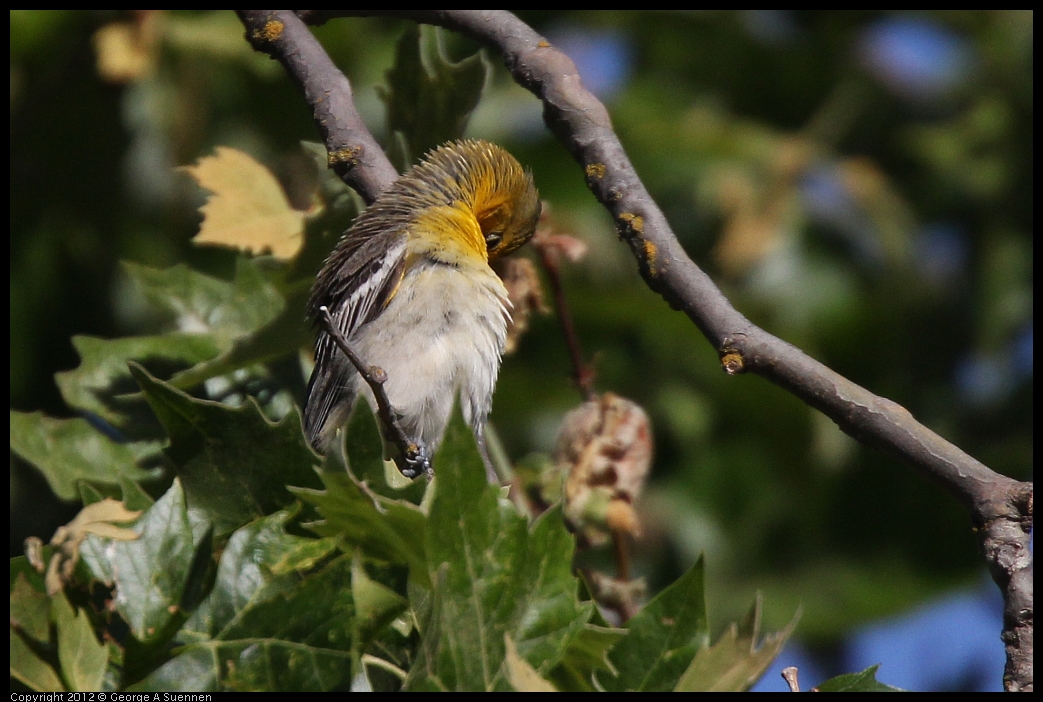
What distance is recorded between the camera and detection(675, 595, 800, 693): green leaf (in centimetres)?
185

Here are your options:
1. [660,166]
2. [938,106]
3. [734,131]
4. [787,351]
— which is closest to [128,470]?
[787,351]

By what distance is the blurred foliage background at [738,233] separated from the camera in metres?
6.27

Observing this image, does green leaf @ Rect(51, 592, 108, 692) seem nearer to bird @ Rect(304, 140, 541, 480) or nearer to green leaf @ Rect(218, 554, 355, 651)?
green leaf @ Rect(218, 554, 355, 651)

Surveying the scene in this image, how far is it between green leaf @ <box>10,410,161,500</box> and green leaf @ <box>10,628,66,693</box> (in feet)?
3.66

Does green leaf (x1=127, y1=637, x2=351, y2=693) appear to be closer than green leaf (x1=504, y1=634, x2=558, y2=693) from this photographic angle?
No

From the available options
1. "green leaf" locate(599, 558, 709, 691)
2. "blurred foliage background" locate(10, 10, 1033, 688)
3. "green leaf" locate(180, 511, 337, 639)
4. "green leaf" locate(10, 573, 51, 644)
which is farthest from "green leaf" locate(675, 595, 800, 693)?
"blurred foliage background" locate(10, 10, 1033, 688)

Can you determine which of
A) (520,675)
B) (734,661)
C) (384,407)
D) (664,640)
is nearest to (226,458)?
(384,407)

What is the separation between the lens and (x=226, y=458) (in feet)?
8.00

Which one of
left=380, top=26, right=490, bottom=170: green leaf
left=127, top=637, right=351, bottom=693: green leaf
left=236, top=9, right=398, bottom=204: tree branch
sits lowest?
left=127, top=637, right=351, bottom=693: green leaf

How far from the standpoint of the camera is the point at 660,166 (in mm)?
7254

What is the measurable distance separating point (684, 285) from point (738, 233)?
457 cm

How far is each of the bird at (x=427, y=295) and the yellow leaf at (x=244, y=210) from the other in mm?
170

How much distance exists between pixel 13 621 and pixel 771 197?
6.01 metres

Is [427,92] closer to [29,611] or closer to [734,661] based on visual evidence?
[29,611]
